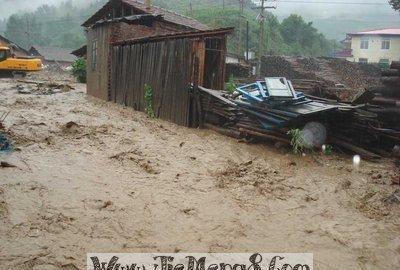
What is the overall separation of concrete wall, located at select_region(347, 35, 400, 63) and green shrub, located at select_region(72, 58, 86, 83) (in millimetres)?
40759

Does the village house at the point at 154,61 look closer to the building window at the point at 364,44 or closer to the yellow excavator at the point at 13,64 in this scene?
the yellow excavator at the point at 13,64

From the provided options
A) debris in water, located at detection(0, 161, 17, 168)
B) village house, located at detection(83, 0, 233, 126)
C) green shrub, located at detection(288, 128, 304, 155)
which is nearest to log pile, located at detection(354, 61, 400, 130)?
green shrub, located at detection(288, 128, 304, 155)

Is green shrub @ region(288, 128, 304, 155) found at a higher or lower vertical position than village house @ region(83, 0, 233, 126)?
lower

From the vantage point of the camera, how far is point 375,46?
54.2 metres

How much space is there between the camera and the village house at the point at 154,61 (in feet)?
36.3

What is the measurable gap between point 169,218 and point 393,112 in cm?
612

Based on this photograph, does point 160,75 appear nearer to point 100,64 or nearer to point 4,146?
point 4,146

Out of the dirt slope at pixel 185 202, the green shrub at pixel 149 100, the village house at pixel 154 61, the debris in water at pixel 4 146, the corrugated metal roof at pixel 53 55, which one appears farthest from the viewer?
the corrugated metal roof at pixel 53 55

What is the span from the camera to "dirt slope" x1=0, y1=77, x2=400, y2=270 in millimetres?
4047

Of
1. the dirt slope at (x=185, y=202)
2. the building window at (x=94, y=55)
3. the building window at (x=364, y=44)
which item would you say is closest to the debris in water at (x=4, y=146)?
the dirt slope at (x=185, y=202)

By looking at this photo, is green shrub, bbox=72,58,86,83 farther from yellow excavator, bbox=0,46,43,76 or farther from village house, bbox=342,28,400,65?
village house, bbox=342,28,400,65

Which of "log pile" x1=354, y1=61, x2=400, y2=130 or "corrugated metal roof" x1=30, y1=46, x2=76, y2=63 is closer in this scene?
"log pile" x1=354, y1=61, x2=400, y2=130

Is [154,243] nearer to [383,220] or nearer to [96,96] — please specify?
[383,220]

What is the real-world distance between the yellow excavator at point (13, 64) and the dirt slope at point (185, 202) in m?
25.8
